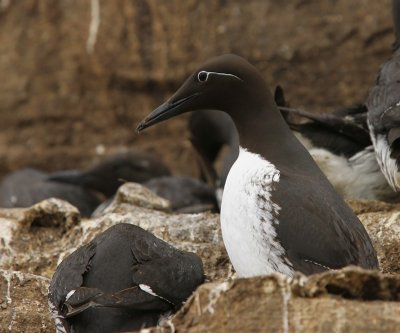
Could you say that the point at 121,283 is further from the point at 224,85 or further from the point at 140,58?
the point at 140,58

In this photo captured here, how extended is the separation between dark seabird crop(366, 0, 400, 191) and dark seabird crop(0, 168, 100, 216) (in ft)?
13.6

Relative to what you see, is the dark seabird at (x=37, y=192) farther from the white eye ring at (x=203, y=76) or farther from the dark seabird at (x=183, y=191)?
the white eye ring at (x=203, y=76)

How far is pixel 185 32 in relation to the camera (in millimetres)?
14625

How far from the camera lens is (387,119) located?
9070 mm

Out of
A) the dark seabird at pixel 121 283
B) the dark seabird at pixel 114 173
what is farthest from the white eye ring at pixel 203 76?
the dark seabird at pixel 114 173

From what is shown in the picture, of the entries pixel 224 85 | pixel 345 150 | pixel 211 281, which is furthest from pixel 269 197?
pixel 345 150

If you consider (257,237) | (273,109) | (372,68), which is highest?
(273,109)

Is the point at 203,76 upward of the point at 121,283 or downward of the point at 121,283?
upward

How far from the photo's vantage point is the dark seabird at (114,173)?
13.6m

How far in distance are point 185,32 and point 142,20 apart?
0.56 metres

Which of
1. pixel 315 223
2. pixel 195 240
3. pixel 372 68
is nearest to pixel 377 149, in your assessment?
pixel 195 240

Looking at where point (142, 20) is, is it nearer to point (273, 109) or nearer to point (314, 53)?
point (314, 53)

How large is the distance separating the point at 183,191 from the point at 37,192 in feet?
5.34

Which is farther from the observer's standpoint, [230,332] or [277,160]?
[277,160]
